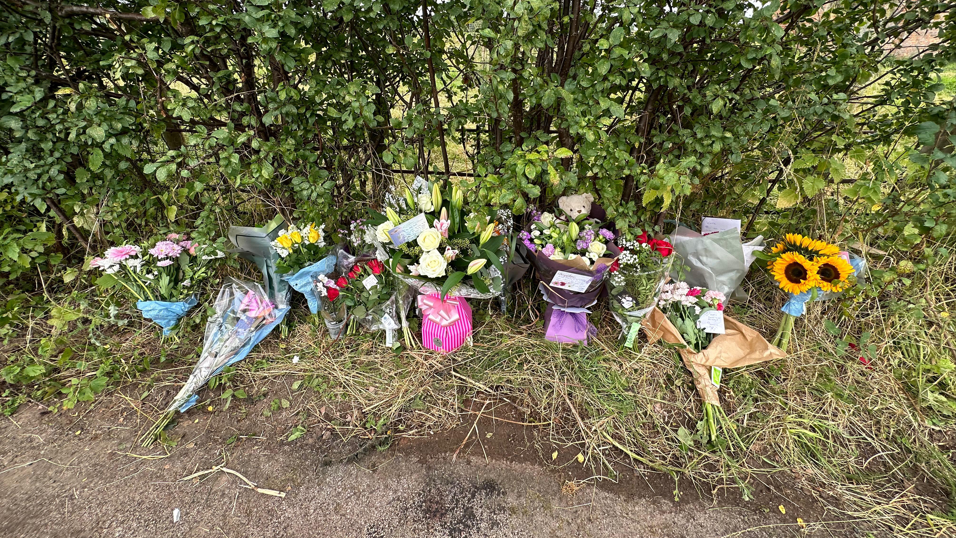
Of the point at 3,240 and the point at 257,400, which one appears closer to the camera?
the point at 257,400

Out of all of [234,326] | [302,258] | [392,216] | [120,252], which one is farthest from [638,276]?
[120,252]

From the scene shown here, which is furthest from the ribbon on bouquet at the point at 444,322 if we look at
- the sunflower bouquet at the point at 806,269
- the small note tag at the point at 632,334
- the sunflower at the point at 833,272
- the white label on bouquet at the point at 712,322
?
the sunflower at the point at 833,272

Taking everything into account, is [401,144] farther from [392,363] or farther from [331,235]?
[392,363]

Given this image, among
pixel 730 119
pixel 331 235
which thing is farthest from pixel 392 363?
pixel 730 119

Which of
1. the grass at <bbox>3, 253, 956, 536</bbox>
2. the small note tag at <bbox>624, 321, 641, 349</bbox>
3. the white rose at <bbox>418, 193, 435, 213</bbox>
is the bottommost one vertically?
the grass at <bbox>3, 253, 956, 536</bbox>

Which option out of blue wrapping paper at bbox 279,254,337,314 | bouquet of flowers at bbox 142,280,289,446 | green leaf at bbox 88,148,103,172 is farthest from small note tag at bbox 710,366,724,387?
green leaf at bbox 88,148,103,172

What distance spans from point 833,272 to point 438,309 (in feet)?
5.43

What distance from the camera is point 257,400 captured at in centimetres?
186

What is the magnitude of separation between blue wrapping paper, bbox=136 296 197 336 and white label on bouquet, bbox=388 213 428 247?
120 cm

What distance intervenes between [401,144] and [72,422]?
185cm

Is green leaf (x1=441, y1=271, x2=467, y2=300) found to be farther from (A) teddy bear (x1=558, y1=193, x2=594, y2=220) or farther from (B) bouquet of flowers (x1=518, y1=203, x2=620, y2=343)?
(A) teddy bear (x1=558, y1=193, x2=594, y2=220)

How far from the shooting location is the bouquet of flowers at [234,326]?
75.6 inches

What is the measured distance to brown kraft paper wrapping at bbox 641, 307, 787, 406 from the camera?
1.71 meters

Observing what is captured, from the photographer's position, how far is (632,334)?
1.90 metres
